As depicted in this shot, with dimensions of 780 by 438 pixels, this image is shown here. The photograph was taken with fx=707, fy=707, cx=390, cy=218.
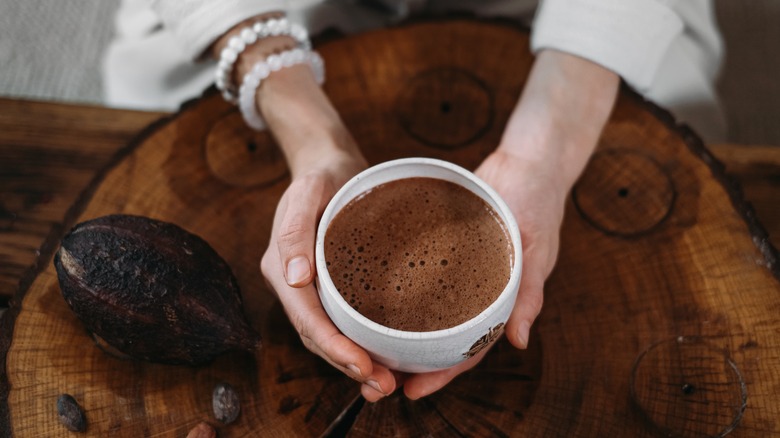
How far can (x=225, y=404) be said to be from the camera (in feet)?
2.42

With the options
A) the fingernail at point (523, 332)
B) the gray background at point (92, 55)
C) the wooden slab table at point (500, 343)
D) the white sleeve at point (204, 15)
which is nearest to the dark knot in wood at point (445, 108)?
the wooden slab table at point (500, 343)

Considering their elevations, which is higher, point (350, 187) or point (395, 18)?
point (350, 187)

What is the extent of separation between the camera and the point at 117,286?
697 mm

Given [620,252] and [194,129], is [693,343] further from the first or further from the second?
[194,129]

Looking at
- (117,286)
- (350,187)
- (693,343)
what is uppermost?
(350,187)

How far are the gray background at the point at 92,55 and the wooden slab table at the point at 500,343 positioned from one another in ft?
2.34

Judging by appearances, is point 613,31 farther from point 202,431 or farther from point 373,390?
point 202,431

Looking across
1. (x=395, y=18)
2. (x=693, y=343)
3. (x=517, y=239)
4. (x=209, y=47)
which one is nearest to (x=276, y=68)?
(x=209, y=47)

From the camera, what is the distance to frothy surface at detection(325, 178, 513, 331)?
2.01ft

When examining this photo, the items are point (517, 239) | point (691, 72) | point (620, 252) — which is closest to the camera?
point (517, 239)

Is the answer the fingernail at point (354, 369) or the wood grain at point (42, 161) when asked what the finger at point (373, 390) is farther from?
the wood grain at point (42, 161)

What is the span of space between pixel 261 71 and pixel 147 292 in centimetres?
34

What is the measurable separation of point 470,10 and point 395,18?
0.39 ft

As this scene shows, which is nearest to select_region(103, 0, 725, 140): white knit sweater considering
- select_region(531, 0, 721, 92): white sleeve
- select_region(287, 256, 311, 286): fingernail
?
select_region(531, 0, 721, 92): white sleeve
